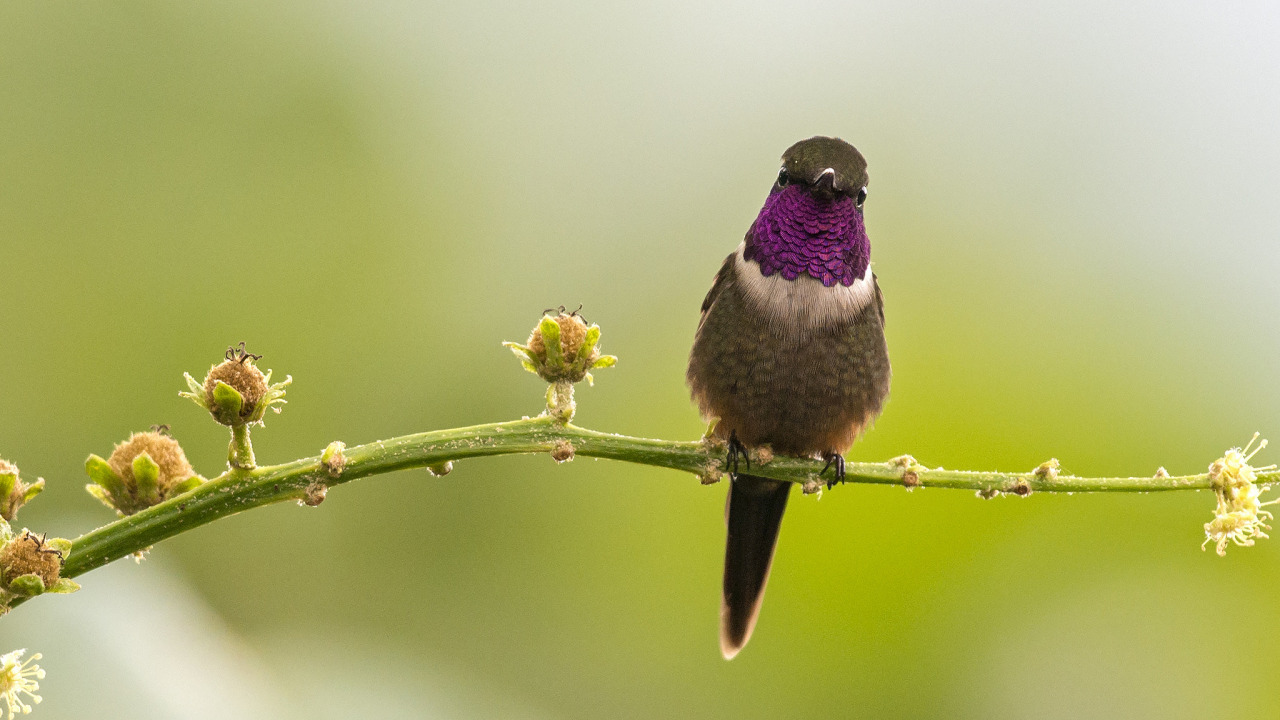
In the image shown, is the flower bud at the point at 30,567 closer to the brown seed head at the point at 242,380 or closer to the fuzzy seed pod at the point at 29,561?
the fuzzy seed pod at the point at 29,561

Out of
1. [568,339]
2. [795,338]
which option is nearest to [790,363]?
[795,338]

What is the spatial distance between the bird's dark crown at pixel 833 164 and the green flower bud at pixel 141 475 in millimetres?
1854

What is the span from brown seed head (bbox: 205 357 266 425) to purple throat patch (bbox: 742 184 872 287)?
1.84 metres

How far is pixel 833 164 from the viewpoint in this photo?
10.5 feet

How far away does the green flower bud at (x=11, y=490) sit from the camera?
6.21 feet

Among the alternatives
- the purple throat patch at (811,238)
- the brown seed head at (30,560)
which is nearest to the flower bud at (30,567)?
the brown seed head at (30,560)

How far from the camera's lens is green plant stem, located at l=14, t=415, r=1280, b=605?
5.99ft

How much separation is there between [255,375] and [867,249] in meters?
2.13

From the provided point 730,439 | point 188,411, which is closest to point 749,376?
point 730,439

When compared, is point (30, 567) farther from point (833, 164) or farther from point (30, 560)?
point (833, 164)

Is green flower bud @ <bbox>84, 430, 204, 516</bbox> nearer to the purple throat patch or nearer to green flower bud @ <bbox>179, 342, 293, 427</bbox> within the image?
green flower bud @ <bbox>179, 342, 293, 427</bbox>

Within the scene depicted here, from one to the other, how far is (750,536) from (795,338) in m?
0.75

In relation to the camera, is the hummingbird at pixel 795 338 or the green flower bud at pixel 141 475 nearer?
the green flower bud at pixel 141 475

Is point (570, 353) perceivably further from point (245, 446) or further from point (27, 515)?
point (27, 515)
